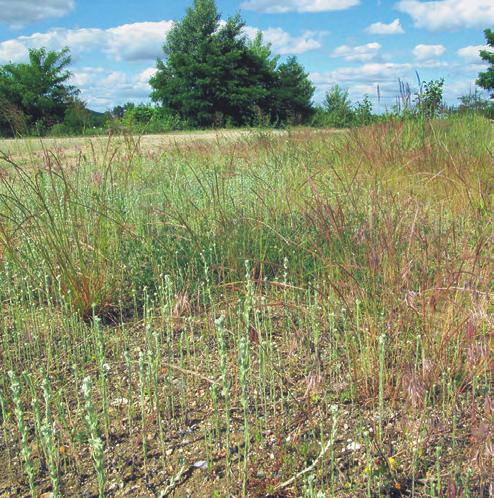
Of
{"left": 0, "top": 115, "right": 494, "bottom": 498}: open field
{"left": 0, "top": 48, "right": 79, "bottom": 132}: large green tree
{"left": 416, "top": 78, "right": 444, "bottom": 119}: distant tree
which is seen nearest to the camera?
{"left": 0, "top": 115, "right": 494, "bottom": 498}: open field

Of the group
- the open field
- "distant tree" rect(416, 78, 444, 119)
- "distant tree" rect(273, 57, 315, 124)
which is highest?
"distant tree" rect(273, 57, 315, 124)

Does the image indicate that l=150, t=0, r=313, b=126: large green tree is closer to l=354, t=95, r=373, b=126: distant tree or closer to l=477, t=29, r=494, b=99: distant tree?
l=477, t=29, r=494, b=99: distant tree

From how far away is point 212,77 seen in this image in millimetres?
26516

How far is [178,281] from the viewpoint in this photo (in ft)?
10.2

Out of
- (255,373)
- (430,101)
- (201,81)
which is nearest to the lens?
(255,373)

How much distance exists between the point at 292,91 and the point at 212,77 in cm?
463

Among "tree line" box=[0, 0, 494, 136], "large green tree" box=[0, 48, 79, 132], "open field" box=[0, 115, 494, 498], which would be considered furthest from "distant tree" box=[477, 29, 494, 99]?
"open field" box=[0, 115, 494, 498]

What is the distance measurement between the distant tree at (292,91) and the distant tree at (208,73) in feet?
2.38

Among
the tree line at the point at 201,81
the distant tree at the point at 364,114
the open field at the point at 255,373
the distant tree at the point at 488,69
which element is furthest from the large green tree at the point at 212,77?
the open field at the point at 255,373

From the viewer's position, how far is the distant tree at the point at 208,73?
87.0ft

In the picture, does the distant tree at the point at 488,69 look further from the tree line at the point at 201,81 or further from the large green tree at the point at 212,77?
the large green tree at the point at 212,77

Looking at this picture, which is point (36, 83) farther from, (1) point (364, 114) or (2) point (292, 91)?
(1) point (364, 114)

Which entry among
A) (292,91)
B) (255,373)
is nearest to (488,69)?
(292,91)

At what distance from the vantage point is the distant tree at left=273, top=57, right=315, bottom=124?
28516 mm
